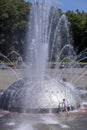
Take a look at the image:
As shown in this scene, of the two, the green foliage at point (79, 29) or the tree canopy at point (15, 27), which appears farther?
the green foliage at point (79, 29)

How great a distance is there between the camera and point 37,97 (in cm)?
1947

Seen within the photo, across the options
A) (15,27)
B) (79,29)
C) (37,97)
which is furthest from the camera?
(79,29)

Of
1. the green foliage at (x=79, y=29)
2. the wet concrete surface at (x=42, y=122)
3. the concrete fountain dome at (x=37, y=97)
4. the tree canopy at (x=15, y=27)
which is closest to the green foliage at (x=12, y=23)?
the tree canopy at (x=15, y=27)

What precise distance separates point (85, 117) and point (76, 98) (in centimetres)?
242

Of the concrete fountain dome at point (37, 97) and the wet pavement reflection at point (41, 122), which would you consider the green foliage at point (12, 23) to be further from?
the wet pavement reflection at point (41, 122)

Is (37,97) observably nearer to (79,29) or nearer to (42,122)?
(42,122)

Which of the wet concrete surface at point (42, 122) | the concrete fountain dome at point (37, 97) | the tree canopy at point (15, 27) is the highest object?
the tree canopy at point (15, 27)

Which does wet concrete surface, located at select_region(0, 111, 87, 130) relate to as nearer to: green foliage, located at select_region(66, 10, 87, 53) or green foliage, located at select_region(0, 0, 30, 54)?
green foliage, located at select_region(0, 0, 30, 54)

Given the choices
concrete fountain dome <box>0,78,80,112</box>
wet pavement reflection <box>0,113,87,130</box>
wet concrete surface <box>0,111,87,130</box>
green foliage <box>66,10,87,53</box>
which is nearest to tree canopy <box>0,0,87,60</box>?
green foliage <box>66,10,87,53</box>

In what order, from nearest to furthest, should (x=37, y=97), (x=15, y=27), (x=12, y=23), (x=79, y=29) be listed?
(x=37, y=97) < (x=15, y=27) < (x=12, y=23) < (x=79, y=29)

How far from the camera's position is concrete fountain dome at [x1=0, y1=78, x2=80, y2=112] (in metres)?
19.3

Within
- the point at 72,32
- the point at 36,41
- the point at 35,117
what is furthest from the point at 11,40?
the point at 35,117

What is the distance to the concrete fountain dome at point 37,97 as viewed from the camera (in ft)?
63.2

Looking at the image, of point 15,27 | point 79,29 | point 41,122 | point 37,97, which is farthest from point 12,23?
point 41,122
